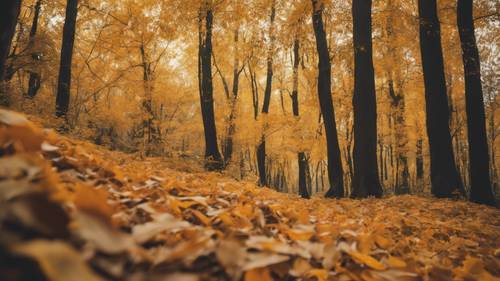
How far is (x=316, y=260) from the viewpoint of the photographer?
129 centimetres

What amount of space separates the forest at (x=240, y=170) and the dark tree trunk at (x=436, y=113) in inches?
1.1

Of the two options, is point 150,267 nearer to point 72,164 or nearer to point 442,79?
point 72,164

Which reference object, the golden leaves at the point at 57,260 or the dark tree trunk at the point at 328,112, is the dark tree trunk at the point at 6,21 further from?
the dark tree trunk at the point at 328,112

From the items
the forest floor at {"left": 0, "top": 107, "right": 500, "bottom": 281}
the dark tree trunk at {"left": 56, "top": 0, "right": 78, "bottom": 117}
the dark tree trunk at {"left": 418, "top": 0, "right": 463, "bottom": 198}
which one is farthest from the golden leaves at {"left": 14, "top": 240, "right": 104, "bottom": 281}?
the dark tree trunk at {"left": 56, "top": 0, "right": 78, "bottom": 117}

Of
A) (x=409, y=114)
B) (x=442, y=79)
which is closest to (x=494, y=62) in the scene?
(x=409, y=114)

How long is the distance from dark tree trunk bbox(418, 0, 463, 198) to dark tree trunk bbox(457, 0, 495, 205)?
38 cm

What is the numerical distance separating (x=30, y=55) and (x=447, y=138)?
1284cm

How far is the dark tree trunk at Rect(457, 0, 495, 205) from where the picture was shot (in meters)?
7.17

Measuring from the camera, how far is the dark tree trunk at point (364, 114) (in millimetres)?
7426

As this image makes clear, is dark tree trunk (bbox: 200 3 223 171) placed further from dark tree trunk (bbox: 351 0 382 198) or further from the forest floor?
the forest floor

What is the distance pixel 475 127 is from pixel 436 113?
32.8 inches

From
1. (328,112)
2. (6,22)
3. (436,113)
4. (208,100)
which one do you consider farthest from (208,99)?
(6,22)

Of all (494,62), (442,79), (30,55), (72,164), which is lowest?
(72,164)

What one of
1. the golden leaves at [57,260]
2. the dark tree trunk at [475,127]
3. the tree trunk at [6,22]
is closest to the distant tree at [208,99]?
the dark tree trunk at [475,127]
